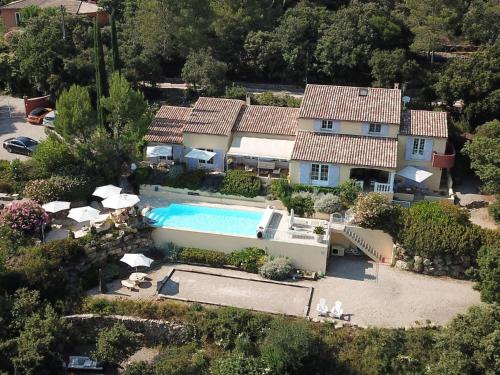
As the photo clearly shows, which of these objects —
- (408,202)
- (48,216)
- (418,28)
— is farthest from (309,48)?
(48,216)

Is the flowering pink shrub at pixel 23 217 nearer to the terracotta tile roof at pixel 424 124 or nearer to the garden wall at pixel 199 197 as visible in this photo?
the garden wall at pixel 199 197

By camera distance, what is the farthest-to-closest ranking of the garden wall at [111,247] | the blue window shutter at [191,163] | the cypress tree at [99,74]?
the blue window shutter at [191,163] → the cypress tree at [99,74] → the garden wall at [111,247]

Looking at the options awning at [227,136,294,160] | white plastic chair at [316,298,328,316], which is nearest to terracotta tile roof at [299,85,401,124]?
awning at [227,136,294,160]

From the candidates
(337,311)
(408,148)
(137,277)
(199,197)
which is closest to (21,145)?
(199,197)

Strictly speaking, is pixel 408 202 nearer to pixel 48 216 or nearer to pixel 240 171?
pixel 240 171

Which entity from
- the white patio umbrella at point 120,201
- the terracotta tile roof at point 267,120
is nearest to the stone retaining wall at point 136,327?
the white patio umbrella at point 120,201

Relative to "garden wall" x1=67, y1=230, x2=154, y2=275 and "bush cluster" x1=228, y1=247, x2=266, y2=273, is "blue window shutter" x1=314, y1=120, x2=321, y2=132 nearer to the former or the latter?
"bush cluster" x1=228, y1=247, x2=266, y2=273

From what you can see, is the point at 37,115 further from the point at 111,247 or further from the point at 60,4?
the point at 60,4
